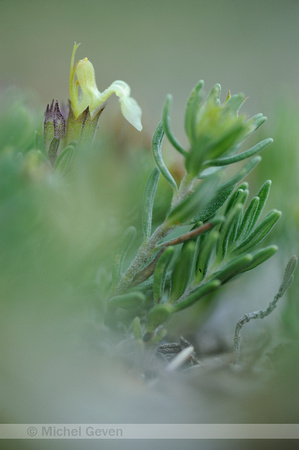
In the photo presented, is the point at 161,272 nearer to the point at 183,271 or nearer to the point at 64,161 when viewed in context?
the point at 183,271

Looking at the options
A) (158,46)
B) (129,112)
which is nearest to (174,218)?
(129,112)

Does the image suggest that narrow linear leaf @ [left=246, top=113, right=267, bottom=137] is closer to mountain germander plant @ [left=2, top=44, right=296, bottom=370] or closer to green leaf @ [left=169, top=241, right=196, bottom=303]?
mountain germander plant @ [left=2, top=44, right=296, bottom=370]

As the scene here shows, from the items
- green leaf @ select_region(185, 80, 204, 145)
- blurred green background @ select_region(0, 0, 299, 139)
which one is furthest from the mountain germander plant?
blurred green background @ select_region(0, 0, 299, 139)

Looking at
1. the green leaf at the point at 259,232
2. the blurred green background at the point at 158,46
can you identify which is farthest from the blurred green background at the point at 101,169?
the green leaf at the point at 259,232

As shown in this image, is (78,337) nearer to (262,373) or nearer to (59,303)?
(59,303)

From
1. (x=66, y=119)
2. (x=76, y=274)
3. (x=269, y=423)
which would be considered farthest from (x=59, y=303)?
(x=269, y=423)

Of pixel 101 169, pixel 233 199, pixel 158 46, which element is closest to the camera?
pixel 101 169
